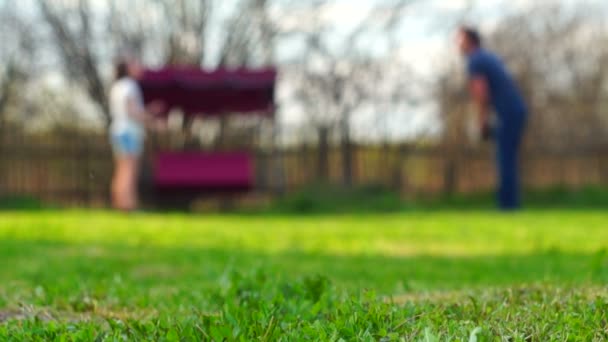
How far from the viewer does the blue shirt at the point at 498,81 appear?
423 inches

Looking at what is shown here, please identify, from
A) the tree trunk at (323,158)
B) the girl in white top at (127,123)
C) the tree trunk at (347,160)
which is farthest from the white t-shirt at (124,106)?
the tree trunk at (347,160)

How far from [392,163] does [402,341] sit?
51.3 ft

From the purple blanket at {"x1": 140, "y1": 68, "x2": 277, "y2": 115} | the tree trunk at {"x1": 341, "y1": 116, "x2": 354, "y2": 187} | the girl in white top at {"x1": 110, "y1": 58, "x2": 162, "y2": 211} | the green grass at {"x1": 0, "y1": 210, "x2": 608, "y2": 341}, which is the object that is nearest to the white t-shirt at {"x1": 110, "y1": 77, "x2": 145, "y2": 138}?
the girl in white top at {"x1": 110, "y1": 58, "x2": 162, "y2": 211}

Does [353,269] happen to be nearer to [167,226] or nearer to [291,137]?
[167,226]

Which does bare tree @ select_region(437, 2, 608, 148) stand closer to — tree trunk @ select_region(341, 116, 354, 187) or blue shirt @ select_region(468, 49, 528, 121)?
tree trunk @ select_region(341, 116, 354, 187)

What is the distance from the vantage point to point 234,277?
3.06 meters

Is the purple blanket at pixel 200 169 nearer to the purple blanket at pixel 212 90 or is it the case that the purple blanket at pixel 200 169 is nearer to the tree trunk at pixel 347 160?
the purple blanket at pixel 212 90

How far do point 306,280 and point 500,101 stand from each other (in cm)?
861

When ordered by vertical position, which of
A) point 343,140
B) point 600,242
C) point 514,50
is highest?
point 514,50

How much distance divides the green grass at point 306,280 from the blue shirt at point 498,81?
5.34 feet

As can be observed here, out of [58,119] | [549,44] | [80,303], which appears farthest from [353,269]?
[549,44]

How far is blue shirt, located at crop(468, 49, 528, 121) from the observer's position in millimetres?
10750

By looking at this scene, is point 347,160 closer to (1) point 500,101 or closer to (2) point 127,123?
(1) point 500,101

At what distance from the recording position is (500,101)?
10.9 meters
